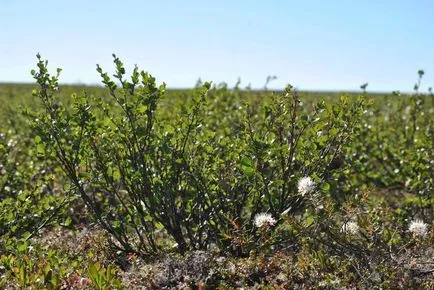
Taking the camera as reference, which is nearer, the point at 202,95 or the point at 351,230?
the point at 351,230

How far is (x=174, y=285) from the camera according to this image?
4.29 metres

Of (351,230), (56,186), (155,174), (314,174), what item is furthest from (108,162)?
(56,186)

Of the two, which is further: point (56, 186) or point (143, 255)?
point (56, 186)

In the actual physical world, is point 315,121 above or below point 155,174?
above

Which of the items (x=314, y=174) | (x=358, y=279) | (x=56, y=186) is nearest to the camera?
(x=358, y=279)

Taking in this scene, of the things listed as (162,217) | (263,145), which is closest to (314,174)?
(263,145)

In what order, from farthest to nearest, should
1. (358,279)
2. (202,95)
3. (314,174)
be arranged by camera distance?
(202,95)
(314,174)
(358,279)

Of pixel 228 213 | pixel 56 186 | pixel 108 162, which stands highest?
pixel 108 162

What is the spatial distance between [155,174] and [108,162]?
41 cm

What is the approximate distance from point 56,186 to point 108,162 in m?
3.45

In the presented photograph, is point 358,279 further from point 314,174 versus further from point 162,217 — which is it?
point 162,217

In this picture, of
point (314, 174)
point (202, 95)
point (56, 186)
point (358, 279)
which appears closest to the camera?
point (358, 279)

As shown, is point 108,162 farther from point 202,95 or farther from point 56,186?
point 56,186

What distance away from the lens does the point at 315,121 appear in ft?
16.3
